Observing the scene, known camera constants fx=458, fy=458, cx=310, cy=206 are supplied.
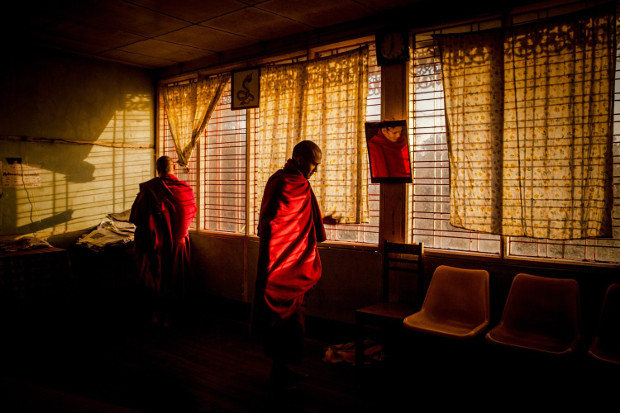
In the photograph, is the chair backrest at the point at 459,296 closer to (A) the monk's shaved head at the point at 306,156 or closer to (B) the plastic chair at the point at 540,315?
Result: (B) the plastic chair at the point at 540,315

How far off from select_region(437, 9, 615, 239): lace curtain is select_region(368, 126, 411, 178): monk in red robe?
43cm

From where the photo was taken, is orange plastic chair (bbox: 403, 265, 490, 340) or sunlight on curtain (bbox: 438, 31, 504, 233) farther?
sunlight on curtain (bbox: 438, 31, 504, 233)

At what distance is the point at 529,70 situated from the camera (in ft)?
11.2

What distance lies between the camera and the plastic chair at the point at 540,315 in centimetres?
298

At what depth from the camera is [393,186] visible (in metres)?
4.17

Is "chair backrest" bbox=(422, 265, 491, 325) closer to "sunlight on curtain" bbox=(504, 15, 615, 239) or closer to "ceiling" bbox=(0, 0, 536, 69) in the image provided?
"sunlight on curtain" bbox=(504, 15, 615, 239)

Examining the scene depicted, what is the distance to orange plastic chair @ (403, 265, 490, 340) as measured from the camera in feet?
10.9

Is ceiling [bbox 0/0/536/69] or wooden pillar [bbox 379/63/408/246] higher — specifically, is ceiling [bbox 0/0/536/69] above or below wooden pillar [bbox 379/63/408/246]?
above

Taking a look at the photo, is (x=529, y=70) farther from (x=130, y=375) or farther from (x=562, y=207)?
(x=130, y=375)

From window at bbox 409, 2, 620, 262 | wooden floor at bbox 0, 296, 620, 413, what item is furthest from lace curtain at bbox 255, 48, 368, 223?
wooden floor at bbox 0, 296, 620, 413

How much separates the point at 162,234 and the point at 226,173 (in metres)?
1.12

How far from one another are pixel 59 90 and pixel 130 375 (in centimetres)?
362

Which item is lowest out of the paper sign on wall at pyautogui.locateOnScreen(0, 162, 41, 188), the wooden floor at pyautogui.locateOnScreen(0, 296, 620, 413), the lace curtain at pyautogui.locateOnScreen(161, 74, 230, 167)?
the wooden floor at pyautogui.locateOnScreen(0, 296, 620, 413)

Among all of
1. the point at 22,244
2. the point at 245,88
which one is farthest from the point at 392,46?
the point at 22,244
